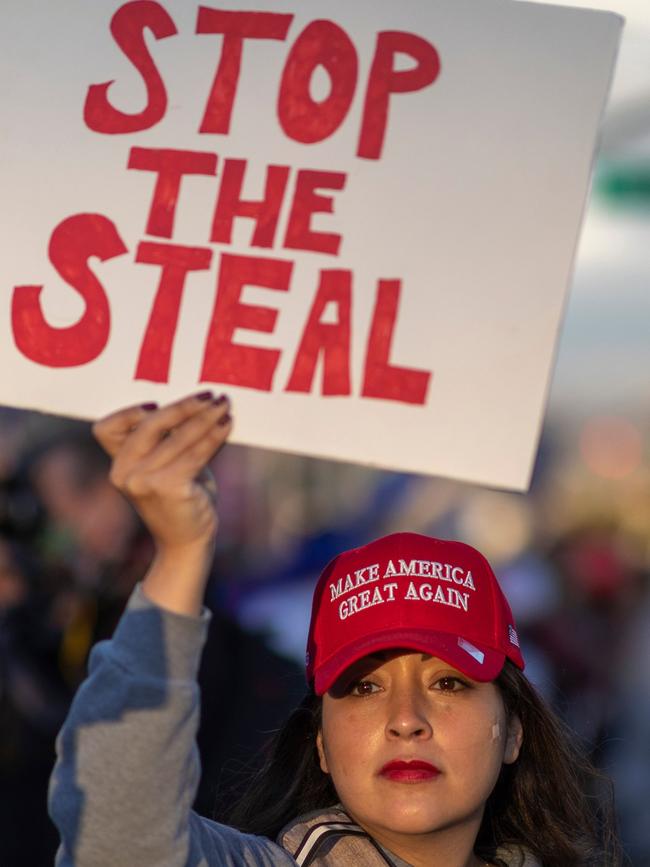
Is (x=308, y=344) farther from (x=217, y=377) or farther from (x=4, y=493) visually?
(x=4, y=493)

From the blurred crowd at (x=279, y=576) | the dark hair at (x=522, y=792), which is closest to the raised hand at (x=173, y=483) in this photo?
the dark hair at (x=522, y=792)

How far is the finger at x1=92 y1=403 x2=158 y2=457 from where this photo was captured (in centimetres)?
196

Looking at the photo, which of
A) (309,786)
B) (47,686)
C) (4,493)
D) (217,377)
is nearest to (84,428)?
(4,493)

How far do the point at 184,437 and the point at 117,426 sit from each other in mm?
95

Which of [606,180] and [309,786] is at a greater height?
[606,180]

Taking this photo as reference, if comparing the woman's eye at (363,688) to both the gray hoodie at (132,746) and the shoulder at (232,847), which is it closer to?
the shoulder at (232,847)

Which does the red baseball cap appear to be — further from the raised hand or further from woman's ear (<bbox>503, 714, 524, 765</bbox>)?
the raised hand

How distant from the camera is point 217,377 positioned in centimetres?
204

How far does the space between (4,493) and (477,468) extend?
9.33ft

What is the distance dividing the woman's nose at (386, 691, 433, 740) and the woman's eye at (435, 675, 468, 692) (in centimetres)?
6

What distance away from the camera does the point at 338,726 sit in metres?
2.44

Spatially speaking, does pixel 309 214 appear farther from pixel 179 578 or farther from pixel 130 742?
pixel 130 742

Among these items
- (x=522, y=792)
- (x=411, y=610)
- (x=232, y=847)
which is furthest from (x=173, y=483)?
(x=522, y=792)

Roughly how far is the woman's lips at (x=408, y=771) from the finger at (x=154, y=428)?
0.67 metres
